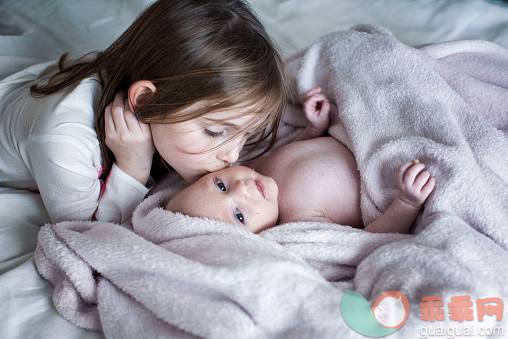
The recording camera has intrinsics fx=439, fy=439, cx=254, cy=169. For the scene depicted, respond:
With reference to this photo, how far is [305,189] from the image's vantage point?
1.00 meters

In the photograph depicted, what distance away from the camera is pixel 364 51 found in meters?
1.12

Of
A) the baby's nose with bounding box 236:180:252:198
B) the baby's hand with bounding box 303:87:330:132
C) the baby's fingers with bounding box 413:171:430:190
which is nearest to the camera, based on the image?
the baby's fingers with bounding box 413:171:430:190

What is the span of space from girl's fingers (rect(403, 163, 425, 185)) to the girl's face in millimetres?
323

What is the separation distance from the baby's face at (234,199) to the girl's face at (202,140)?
4 cm

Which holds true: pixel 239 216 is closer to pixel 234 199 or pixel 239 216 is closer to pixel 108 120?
pixel 234 199

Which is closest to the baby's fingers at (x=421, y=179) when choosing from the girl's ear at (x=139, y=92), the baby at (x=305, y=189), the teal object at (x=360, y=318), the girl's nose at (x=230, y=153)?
the baby at (x=305, y=189)

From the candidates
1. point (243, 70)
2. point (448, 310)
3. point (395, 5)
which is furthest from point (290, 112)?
point (448, 310)

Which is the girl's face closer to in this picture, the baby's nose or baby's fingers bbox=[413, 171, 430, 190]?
the baby's nose

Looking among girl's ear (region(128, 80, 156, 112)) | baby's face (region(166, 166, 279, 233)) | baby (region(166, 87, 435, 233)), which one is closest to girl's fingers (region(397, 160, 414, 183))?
baby (region(166, 87, 435, 233))

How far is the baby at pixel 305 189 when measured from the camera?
86 cm

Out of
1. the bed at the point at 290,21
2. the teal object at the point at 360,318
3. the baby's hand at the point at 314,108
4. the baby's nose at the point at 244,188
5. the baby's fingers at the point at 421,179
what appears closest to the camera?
the teal object at the point at 360,318

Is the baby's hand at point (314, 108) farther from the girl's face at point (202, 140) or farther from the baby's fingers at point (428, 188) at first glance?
the baby's fingers at point (428, 188)

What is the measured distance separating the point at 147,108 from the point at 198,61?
0.15 m

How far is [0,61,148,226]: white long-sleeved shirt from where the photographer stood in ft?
3.01
